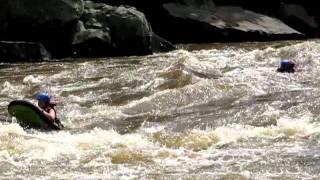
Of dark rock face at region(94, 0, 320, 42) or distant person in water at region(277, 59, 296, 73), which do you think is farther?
dark rock face at region(94, 0, 320, 42)

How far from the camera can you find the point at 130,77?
17656 mm

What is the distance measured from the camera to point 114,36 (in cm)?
2419

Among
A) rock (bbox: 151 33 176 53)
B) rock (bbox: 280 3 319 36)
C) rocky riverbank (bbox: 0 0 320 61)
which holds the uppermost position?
rocky riverbank (bbox: 0 0 320 61)

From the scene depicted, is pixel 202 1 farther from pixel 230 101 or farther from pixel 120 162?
pixel 120 162

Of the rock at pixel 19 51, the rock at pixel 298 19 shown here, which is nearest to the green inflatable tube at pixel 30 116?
the rock at pixel 19 51

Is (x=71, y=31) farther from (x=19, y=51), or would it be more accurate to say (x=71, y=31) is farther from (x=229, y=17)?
(x=229, y=17)

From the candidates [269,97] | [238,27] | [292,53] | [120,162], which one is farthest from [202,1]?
[120,162]

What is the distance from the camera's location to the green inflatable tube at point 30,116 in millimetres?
11617

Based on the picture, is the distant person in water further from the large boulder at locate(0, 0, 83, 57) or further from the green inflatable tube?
the large boulder at locate(0, 0, 83, 57)

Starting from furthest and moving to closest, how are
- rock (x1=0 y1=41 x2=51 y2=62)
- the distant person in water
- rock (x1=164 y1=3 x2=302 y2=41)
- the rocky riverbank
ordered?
rock (x1=164 y1=3 x2=302 y2=41)
the rocky riverbank
rock (x1=0 y1=41 x2=51 y2=62)
the distant person in water

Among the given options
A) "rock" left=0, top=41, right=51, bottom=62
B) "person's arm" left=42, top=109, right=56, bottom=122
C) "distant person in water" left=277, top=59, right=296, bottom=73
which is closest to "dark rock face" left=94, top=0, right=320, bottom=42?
"rock" left=0, top=41, right=51, bottom=62

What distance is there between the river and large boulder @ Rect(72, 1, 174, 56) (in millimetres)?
3205

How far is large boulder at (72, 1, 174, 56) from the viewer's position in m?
23.9

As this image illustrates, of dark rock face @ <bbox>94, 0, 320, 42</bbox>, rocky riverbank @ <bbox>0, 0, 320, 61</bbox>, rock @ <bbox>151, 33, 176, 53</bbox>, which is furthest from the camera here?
dark rock face @ <bbox>94, 0, 320, 42</bbox>
